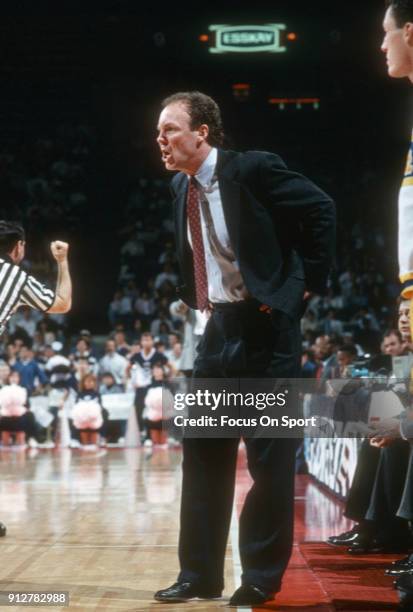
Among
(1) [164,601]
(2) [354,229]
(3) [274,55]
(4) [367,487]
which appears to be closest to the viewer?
(1) [164,601]

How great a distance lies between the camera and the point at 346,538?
4.87 meters

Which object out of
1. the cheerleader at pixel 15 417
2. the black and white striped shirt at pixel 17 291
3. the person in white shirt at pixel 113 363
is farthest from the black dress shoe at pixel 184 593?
the person in white shirt at pixel 113 363

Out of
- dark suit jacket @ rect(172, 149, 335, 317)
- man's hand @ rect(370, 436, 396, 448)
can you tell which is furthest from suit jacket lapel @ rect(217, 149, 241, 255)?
man's hand @ rect(370, 436, 396, 448)

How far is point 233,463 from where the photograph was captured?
3.45 m

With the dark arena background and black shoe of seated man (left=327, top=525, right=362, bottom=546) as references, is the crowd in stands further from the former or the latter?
black shoe of seated man (left=327, top=525, right=362, bottom=546)

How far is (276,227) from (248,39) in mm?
17033

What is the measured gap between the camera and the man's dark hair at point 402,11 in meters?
2.67

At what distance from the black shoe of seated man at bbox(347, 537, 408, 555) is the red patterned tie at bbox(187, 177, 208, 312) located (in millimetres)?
1804

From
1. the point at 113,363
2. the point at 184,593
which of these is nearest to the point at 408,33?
the point at 184,593

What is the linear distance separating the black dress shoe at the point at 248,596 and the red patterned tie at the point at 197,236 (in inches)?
38.9

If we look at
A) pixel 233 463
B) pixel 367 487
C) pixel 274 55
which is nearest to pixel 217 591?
pixel 233 463

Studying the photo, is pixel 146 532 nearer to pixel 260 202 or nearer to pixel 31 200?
pixel 260 202

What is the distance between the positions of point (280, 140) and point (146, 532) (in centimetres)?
1762

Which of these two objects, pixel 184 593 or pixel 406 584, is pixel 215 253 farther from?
pixel 406 584
